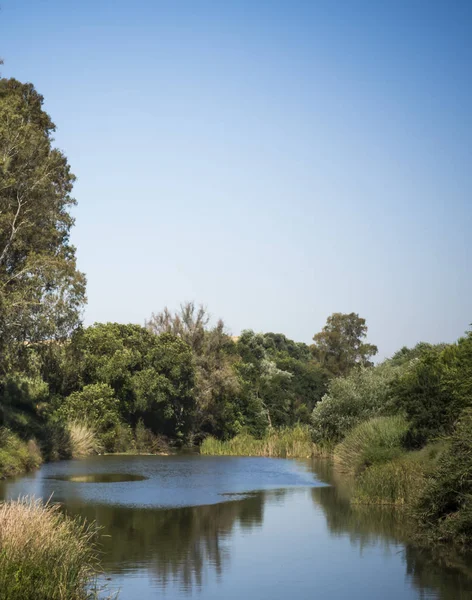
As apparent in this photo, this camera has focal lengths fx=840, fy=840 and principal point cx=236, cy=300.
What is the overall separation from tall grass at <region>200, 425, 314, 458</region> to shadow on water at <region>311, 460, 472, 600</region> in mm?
19188

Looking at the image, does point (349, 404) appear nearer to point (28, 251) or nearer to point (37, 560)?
point (28, 251)

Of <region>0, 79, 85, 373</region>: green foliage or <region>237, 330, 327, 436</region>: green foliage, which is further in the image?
<region>237, 330, 327, 436</region>: green foliage

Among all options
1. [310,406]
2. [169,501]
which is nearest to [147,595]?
[169,501]

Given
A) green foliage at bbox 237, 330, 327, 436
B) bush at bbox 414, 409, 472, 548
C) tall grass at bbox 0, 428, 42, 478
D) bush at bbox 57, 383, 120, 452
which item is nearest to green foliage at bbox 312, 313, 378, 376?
green foliage at bbox 237, 330, 327, 436

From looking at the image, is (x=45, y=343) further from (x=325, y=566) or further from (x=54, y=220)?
(x=325, y=566)

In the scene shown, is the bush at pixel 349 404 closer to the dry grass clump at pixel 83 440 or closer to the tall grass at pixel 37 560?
the dry grass clump at pixel 83 440

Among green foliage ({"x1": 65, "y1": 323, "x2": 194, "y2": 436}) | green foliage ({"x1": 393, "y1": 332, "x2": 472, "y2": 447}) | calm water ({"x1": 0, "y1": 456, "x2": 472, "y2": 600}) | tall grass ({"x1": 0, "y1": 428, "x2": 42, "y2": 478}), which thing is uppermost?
green foliage ({"x1": 65, "y1": 323, "x2": 194, "y2": 436})

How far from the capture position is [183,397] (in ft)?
202

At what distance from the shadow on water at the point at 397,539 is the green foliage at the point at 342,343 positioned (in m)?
66.5

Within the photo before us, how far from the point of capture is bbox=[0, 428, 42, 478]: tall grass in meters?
35.0

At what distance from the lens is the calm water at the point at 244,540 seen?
621 inches

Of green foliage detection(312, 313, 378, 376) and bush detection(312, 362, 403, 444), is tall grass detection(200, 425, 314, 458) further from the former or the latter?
green foliage detection(312, 313, 378, 376)

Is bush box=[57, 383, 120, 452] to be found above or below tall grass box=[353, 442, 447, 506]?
above

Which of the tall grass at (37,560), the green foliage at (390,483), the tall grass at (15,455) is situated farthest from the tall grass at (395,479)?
the tall grass at (37,560)
